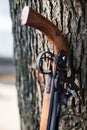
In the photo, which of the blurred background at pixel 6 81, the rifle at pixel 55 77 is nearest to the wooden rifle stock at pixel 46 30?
the rifle at pixel 55 77

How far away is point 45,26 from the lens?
1249 mm

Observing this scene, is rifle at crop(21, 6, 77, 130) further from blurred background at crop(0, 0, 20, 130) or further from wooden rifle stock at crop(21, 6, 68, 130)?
blurred background at crop(0, 0, 20, 130)

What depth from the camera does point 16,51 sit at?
170 cm

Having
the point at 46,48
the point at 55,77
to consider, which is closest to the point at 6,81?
the point at 46,48

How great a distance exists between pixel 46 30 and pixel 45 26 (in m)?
0.02

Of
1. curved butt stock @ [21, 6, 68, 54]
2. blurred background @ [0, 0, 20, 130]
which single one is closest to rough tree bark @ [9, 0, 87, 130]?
curved butt stock @ [21, 6, 68, 54]

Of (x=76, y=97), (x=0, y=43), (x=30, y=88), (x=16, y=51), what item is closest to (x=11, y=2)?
(x=16, y=51)

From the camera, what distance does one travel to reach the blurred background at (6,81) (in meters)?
3.53

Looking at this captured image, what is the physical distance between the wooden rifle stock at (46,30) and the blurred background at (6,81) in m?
2.19

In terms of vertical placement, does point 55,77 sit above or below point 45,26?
below

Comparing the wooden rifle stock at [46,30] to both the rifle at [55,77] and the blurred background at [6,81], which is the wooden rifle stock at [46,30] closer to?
the rifle at [55,77]

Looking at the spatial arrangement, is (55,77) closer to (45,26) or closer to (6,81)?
(45,26)

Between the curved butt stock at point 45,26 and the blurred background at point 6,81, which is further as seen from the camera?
the blurred background at point 6,81

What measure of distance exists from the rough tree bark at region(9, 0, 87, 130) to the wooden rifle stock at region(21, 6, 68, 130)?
70 millimetres
